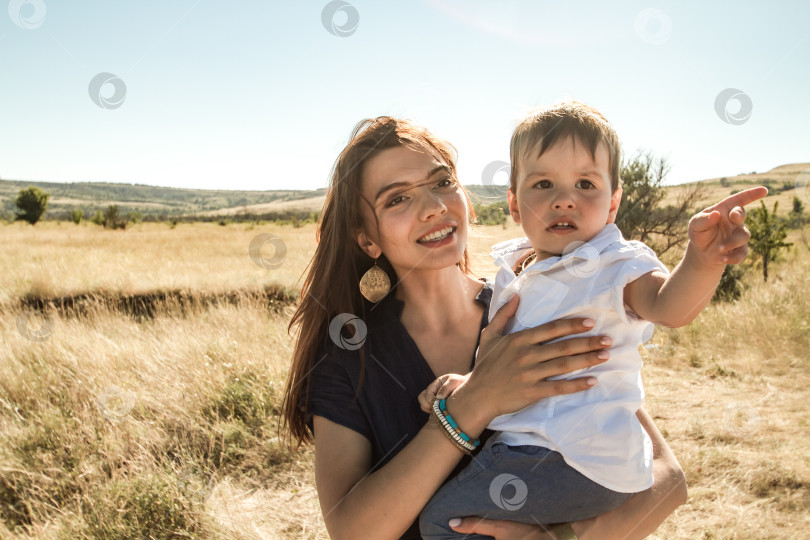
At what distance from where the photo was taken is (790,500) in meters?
3.94

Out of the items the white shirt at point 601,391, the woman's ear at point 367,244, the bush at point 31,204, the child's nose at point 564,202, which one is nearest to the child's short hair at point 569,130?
the child's nose at point 564,202

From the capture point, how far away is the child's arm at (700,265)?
1.25 metres

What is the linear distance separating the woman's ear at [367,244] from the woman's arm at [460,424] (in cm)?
92

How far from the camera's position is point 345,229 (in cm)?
236

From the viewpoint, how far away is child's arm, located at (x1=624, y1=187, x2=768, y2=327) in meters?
1.25

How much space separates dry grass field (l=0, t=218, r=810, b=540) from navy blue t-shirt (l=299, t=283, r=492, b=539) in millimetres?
1047

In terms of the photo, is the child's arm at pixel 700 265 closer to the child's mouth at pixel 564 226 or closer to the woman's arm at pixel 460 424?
the woman's arm at pixel 460 424

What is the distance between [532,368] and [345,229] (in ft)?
3.67

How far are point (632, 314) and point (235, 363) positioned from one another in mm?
4766

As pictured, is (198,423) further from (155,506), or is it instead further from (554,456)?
(554,456)

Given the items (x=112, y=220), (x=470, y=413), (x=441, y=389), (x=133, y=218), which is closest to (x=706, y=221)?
(x=470, y=413)

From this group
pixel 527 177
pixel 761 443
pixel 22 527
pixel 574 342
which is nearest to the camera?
pixel 574 342

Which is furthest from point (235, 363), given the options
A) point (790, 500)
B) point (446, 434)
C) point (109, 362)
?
point (790, 500)

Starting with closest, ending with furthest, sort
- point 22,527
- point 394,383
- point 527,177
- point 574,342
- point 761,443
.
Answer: point 574,342 < point 527,177 < point 394,383 < point 22,527 < point 761,443
